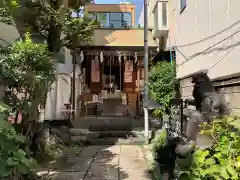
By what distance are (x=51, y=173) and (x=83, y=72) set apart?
8.93m

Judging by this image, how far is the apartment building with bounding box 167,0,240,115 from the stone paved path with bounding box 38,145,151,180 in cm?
226

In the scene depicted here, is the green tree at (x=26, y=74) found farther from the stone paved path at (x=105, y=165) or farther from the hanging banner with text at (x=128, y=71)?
the hanging banner with text at (x=128, y=71)

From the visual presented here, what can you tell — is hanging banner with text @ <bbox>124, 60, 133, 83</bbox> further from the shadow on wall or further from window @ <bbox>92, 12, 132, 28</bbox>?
the shadow on wall

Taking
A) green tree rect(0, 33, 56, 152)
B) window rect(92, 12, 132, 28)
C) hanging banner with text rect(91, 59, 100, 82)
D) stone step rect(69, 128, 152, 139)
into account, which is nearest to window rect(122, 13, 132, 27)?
window rect(92, 12, 132, 28)

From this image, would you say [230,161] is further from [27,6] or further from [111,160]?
[27,6]

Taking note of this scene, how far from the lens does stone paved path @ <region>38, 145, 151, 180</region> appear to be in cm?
511

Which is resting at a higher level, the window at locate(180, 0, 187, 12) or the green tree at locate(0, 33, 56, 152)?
the window at locate(180, 0, 187, 12)

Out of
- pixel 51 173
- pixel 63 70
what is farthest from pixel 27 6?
pixel 63 70

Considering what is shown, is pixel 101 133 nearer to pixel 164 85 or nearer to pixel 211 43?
pixel 164 85

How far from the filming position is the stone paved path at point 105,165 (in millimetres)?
5113

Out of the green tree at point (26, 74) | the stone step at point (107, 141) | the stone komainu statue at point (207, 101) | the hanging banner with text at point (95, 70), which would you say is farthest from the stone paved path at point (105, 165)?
the hanging banner with text at point (95, 70)

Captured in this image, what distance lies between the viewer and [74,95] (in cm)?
1171

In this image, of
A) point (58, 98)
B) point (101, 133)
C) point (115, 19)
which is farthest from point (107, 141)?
point (115, 19)

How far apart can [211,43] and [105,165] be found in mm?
3524
